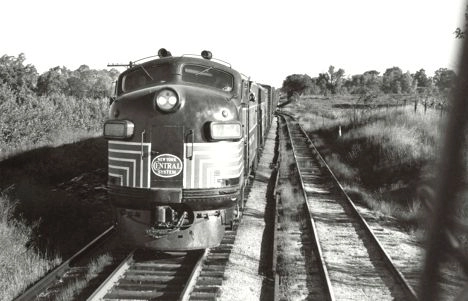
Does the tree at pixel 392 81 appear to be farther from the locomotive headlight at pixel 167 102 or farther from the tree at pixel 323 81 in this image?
the locomotive headlight at pixel 167 102

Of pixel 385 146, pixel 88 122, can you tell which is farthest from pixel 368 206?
pixel 88 122

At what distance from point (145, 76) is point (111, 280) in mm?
3230

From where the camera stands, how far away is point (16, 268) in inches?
250

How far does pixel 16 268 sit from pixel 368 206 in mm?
8387

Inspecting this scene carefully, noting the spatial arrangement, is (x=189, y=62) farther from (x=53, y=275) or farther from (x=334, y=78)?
(x=334, y=78)

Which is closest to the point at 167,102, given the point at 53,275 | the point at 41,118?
the point at 53,275

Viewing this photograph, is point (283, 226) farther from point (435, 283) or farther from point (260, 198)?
point (435, 283)

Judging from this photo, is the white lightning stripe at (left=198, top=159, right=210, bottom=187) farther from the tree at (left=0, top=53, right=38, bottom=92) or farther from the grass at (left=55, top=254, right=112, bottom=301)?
the tree at (left=0, top=53, right=38, bottom=92)

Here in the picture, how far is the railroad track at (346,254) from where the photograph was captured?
611 centimetres

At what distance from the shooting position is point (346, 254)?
770cm

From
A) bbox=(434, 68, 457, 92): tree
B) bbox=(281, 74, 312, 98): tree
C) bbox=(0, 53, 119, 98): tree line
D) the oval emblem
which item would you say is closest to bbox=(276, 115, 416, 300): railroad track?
the oval emblem

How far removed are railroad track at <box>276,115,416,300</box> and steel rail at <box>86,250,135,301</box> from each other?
2762 millimetres

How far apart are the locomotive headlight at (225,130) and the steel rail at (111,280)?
87.7 inches

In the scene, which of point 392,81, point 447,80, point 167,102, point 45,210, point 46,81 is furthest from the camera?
point 392,81
